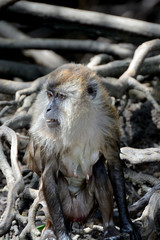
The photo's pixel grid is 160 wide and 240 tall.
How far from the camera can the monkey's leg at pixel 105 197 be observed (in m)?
4.51

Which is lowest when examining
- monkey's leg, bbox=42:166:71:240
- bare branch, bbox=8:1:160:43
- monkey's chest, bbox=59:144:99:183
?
monkey's leg, bbox=42:166:71:240

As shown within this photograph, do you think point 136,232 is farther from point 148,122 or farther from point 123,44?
point 123,44

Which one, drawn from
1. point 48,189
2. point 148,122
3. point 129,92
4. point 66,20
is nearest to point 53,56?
point 66,20

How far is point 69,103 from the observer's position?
14.8 feet

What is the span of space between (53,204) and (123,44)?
427 cm

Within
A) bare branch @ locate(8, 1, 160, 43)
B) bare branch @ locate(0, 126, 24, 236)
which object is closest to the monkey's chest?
bare branch @ locate(0, 126, 24, 236)

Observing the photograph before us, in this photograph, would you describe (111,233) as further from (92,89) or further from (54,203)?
(92,89)

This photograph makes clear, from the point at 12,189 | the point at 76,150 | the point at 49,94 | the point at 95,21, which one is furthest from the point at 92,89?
the point at 95,21

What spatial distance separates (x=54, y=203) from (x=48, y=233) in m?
0.30

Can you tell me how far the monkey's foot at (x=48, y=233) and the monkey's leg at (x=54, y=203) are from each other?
63 millimetres

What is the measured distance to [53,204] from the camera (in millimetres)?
4539

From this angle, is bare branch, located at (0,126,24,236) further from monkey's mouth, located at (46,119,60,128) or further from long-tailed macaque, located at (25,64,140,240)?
Result: monkey's mouth, located at (46,119,60,128)

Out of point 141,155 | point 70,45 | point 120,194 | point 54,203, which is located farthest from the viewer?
point 70,45

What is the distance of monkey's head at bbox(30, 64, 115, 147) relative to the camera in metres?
4.50
